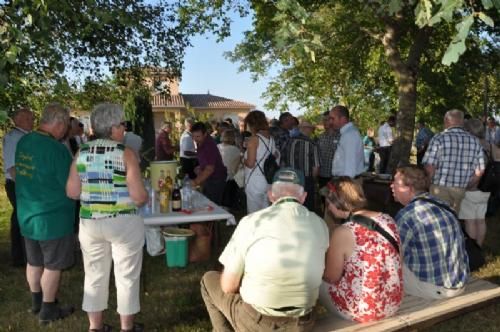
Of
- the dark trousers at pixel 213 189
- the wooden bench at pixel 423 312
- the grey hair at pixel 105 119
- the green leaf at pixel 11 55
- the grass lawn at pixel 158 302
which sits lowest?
the grass lawn at pixel 158 302

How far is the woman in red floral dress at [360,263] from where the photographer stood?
2607 millimetres

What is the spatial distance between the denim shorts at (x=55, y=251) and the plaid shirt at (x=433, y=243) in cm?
247

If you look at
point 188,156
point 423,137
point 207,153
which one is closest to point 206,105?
point 423,137

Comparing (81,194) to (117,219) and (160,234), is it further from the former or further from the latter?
(160,234)

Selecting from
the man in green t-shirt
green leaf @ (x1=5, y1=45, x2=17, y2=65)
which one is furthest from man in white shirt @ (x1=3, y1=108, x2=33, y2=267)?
green leaf @ (x1=5, y1=45, x2=17, y2=65)

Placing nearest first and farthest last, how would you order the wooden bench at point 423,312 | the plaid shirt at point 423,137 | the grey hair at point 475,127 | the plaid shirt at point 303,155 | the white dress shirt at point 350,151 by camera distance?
the wooden bench at point 423,312
the grey hair at point 475,127
the white dress shirt at point 350,151
the plaid shirt at point 303,155
the plaid shirt at point 423,137

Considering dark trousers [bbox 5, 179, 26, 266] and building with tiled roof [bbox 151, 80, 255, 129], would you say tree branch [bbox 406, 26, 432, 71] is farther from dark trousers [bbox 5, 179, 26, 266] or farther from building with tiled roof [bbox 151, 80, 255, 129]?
building with tiled roof [bbox 151, 80, 255, 129]

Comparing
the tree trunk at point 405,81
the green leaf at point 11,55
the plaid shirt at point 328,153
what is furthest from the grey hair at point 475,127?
the green leaf at point 11,55

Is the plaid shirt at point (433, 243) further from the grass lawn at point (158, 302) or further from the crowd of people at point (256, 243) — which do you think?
the grass lawn at point (158, 302)

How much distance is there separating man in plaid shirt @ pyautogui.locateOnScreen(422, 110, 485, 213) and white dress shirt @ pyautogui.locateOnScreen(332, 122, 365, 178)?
92 cm

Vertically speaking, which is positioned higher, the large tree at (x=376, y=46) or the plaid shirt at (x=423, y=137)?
the large tree at (x=376, y=46)

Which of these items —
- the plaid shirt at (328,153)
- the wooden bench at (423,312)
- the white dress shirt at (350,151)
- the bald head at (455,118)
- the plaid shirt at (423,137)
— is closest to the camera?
the wooden bench at (423,312)

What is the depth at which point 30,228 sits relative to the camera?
3.33m

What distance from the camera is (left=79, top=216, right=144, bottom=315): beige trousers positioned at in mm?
2912
